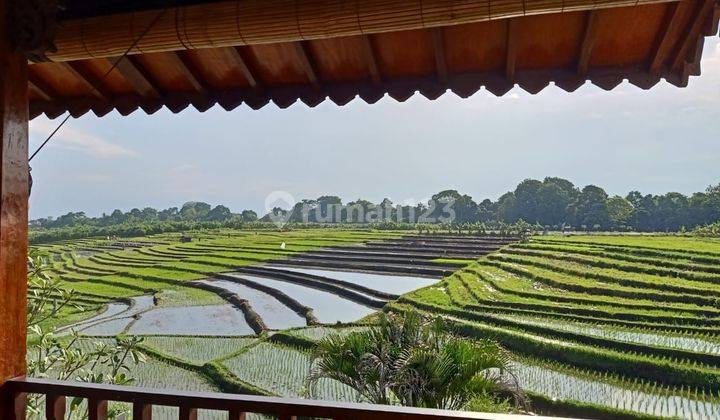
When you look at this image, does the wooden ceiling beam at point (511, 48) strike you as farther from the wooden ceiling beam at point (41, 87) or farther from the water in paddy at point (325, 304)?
the water in paddy at point (325, 304)

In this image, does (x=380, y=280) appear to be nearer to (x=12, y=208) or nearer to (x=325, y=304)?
(x=325, y=304)

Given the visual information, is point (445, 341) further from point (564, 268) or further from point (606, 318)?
point (564, 268)

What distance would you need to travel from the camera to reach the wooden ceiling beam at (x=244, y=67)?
1.71 meters

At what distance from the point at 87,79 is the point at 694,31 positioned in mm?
2211

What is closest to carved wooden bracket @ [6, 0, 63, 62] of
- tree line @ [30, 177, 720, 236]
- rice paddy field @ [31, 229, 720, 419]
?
rice paddy field @ [31, 229, 720, 419]

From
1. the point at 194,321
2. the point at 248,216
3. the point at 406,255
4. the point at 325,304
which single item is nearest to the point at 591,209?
the point at 406,255

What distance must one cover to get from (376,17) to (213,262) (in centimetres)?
2276

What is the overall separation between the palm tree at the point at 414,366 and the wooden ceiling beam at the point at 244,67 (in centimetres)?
348

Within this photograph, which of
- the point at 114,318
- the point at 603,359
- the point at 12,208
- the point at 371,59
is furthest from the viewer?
the point at 114,318

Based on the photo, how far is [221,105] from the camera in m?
1.93

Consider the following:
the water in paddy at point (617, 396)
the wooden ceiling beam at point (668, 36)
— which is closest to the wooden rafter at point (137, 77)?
the wooden ceiling beam at point (668, 36)

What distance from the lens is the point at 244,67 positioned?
5.81 ft

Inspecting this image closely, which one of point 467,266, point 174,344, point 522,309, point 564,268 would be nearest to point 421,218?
point 467,266

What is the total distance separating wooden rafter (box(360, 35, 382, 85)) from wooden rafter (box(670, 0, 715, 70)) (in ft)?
3.16
